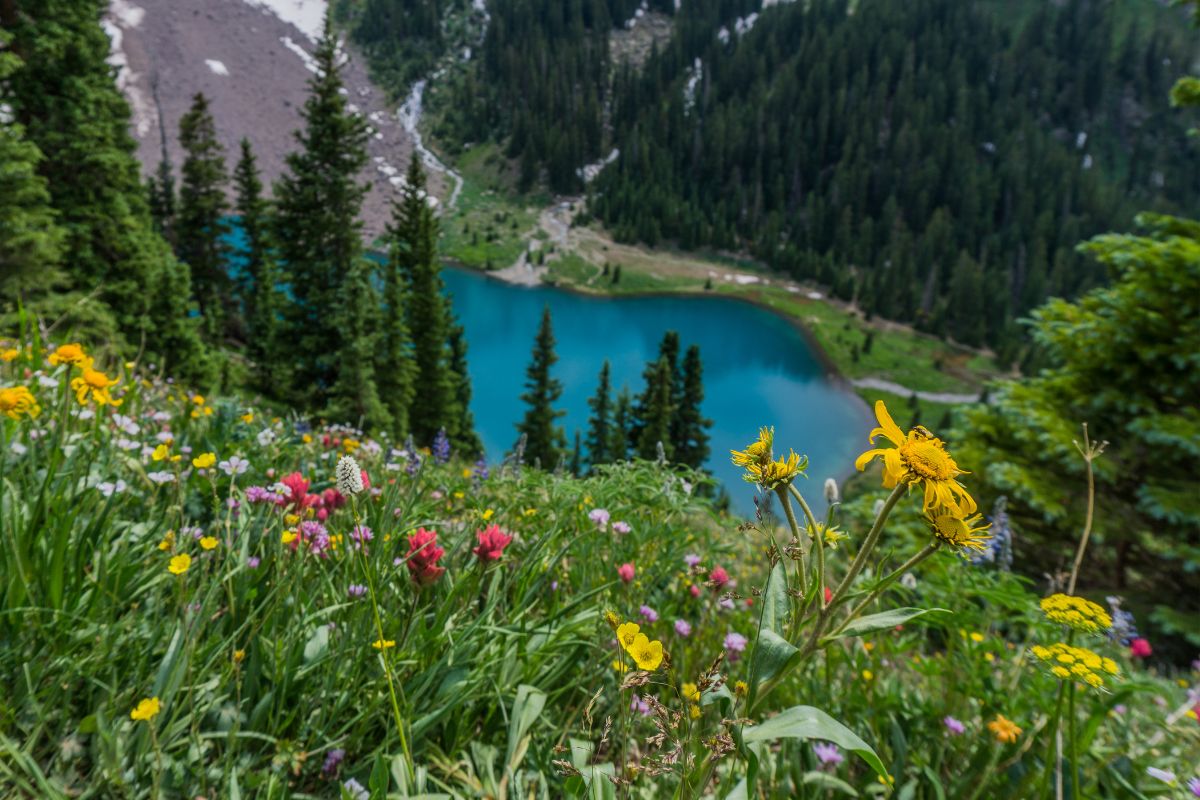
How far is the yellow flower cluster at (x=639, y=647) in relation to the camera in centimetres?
104

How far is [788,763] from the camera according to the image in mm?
1849

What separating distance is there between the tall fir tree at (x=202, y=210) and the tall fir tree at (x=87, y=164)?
15.3 metres

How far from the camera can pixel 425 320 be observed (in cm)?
2659

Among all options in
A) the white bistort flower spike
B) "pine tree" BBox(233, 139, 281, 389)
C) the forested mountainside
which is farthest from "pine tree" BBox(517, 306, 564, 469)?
the forested mountainside

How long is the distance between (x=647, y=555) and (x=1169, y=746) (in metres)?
1.96

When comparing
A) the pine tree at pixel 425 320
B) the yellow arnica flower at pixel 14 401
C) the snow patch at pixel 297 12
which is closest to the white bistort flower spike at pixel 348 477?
the yellow arnica flower at pixel 14 401

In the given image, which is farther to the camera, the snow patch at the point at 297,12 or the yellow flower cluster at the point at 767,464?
the snow patch at the point at 297,12

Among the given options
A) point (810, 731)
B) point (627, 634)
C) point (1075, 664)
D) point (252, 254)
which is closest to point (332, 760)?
point (627, 634)

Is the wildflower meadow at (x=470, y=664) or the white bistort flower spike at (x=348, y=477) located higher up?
the white bistort flower spike at (x=348, y=477)

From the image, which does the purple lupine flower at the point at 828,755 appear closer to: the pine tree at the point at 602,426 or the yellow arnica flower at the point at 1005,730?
the yellow arnica flower at the point at 1005,730

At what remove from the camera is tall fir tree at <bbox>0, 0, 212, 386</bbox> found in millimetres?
14398

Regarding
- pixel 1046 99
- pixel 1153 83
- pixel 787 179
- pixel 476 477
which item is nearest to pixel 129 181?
pixel 476 477

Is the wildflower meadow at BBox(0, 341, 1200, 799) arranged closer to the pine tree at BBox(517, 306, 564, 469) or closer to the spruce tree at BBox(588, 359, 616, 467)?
the pine tree at BBox(517, 306, 564, 469)

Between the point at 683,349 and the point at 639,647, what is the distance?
7232 cm
